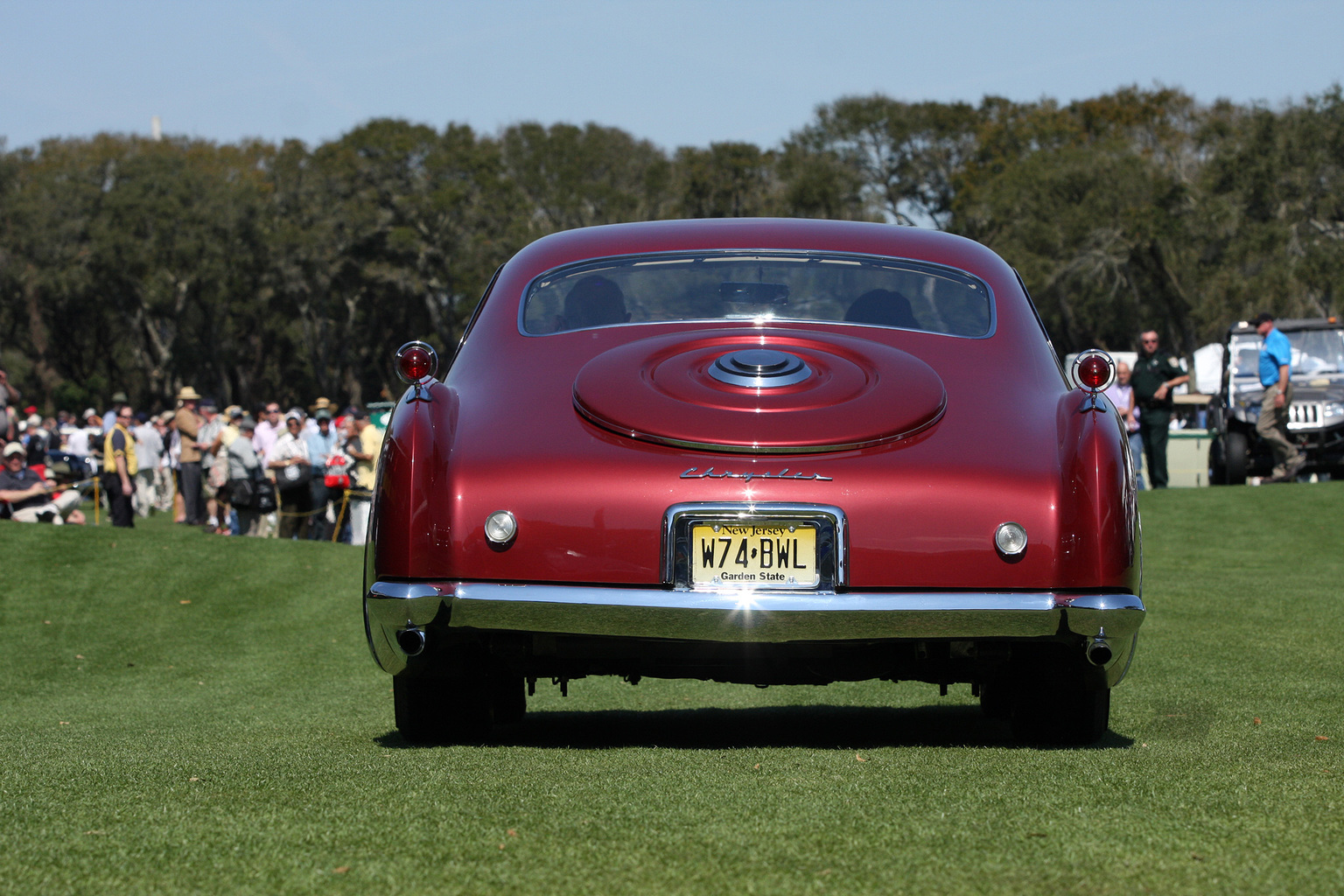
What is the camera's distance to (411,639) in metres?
4.25

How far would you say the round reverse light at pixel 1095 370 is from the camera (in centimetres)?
457

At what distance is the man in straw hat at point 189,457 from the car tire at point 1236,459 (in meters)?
14.3

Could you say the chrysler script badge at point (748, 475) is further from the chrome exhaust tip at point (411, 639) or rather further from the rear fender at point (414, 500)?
the chrome exhaust tip at point (411, 639)

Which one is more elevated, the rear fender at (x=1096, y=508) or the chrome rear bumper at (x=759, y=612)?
the rear fender at (x=1096, y=508)

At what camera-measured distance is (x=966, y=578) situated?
4.13 meters

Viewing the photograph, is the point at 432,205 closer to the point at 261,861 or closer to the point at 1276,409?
the point at 1276,409

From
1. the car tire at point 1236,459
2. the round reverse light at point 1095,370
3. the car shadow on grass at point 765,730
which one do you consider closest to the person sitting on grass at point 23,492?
the car shadow on grass at point 765,730

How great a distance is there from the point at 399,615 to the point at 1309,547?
11722mm

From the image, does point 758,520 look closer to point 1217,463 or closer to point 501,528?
point 501,528

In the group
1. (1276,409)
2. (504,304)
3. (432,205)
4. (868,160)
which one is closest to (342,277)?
(432,205)

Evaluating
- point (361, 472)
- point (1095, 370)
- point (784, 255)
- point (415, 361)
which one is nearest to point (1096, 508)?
point (1095, 370)

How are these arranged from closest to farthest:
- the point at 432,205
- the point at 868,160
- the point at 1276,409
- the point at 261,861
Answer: the point at 261,861, the point at 1276,409, the point at 432,205, the point at 868,160

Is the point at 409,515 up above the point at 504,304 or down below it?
below

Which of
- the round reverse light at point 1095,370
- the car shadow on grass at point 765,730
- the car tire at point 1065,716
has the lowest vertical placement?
the car shadow on grass at point 765,730
